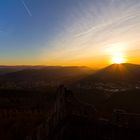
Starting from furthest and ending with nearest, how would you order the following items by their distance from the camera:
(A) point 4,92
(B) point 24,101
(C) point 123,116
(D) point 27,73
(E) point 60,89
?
(D) point 27,73
(A) point 4,92
(B) point 24,101
(C) point 123,116
(E) point 60,89

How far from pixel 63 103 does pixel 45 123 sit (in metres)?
2.07

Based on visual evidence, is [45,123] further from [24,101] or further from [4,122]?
[24,101]

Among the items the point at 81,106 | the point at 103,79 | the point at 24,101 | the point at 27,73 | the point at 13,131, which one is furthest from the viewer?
the point at 27,73

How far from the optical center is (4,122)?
78.5 feet

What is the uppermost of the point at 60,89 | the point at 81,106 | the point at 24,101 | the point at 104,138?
the point at 60,89

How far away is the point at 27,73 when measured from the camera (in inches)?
5448

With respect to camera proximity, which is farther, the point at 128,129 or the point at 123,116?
the point at 123,116

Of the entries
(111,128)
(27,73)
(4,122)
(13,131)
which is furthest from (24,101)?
(27,73)

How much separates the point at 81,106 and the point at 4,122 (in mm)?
15855

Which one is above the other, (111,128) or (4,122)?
(111,128)

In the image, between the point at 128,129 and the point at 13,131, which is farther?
the point at 13,131

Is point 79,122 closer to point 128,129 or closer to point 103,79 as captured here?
point 128,129

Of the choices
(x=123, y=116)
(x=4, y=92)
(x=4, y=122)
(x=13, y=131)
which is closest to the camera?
(x=123, y=116)

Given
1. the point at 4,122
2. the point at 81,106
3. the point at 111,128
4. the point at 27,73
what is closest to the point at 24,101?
the point at 4,122
